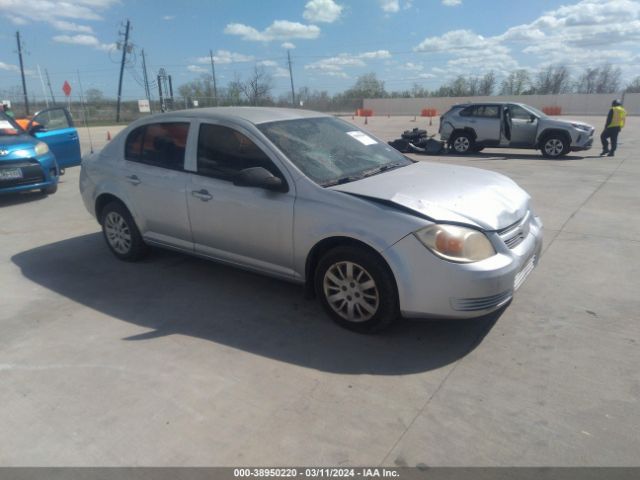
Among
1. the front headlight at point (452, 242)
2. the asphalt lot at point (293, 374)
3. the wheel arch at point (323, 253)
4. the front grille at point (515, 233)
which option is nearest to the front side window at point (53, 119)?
the asphalt lot at point (293, 374)

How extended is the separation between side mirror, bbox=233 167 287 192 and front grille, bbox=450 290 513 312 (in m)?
1.57

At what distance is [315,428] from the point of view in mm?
2678

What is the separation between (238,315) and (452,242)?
1898mm

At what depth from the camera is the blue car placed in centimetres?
801

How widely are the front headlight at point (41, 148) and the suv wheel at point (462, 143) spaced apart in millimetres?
11297

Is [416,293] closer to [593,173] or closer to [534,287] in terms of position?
[534,287]

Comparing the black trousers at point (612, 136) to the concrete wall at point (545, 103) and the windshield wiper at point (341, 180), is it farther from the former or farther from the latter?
the concrete wall at point (545, 103)

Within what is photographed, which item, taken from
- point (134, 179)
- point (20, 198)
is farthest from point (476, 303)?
point (20, 198)

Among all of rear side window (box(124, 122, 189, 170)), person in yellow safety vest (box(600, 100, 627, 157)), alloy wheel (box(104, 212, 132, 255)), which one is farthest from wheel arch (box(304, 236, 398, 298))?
person in yellow safety vest (box(600, 100, 627, 157))

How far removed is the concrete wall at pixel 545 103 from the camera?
4403 centimetres

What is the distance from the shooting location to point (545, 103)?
1870 inches

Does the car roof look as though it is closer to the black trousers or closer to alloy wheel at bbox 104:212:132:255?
alloy wheel at bbox 104:212:132:255

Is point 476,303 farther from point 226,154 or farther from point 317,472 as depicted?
point 226,154

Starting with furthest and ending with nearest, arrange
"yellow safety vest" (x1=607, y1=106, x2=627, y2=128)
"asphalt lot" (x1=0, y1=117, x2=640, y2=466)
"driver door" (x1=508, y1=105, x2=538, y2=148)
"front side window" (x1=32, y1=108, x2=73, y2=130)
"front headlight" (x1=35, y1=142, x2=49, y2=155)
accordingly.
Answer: "driver door" (x1=508, y1=105, x2=538, y2=148) → "yellow safety vest" (x1=607, y1=106, x2=627, y2=128) → "front side window" (x1=32, y1=108, x2=73, y2=130) → "front headlight" (x1=35, y1=142, x2=49, y2=155) → "asphalt lot" (x1=0, y1=117, x2=640, y2=466)
